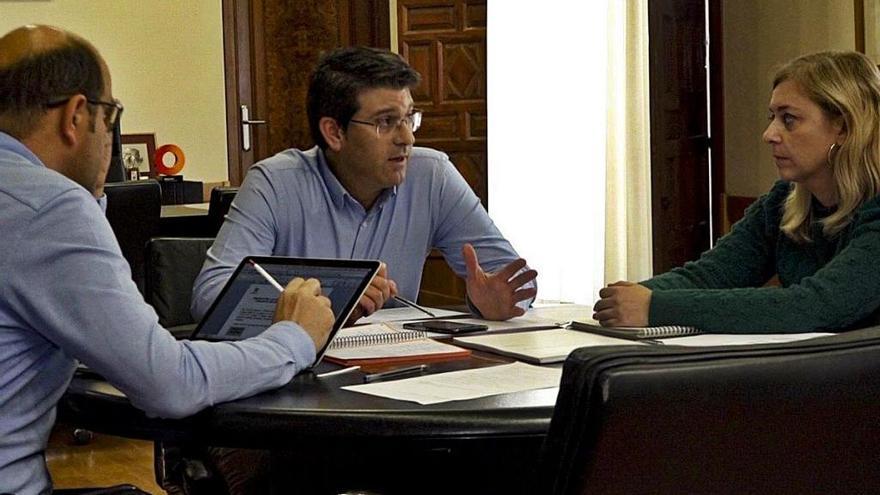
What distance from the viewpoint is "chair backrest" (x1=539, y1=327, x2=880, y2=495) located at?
2.78 feet

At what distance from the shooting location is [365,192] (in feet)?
8.80

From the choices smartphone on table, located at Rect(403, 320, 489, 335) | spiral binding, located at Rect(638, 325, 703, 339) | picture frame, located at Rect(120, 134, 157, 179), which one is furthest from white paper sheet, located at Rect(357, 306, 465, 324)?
picture frame, located at Rect(120, 134, 157, 179)

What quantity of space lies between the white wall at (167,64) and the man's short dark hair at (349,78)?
4.52 m

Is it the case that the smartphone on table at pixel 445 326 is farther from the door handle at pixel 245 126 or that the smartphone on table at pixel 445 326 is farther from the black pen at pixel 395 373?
the door handle at pixel 245 126

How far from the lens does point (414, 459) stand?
1812 mm

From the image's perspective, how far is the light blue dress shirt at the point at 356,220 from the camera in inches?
100

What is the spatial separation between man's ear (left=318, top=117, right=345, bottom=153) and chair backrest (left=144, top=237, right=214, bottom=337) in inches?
16.4

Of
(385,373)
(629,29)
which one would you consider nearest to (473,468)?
(385,373)

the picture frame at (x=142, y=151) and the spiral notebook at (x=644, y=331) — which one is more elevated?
the picture frame at (x=142, y=151)

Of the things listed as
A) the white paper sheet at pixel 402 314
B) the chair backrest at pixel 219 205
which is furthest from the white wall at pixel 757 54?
the white paper sheet at pixel 402 314

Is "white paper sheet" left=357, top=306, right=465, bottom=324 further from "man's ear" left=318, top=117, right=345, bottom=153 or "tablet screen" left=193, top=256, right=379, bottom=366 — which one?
"man's ear" left=318, top=117, right=345, bottom=153

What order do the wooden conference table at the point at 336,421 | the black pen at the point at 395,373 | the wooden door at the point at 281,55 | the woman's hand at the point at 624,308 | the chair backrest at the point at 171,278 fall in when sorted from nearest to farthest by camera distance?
the wooden conference table at the point at 336,421 → the black pen at the point at 395,373 → the woman's hand at the point at 624,308 → the chair backrest at the point at 171,278 → the wooden door at the point at 281,55

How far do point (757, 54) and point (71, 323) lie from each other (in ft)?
16.2

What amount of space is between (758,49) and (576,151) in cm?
100
